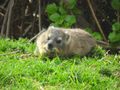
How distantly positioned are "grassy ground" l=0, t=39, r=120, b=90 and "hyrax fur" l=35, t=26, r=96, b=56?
0.20 meters

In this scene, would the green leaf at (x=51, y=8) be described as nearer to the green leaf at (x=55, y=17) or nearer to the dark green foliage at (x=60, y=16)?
the dark green foliage at (x=60, y=16)

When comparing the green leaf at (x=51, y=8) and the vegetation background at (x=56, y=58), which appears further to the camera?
the green leaf at (x=51, y=8)

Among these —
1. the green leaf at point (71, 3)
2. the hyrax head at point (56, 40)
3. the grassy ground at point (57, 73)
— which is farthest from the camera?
the green leaf at point (71, 3)

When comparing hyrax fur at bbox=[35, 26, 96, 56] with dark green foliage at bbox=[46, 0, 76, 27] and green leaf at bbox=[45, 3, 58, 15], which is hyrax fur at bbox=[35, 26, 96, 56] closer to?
dark green foliage at bbox=[46, 0, 76, 27]

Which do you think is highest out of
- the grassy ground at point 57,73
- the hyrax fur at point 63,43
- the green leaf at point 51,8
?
the green leaf at point 51,8

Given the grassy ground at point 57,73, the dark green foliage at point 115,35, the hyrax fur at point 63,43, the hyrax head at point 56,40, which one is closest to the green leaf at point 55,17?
the hyrax fur at point 63,43

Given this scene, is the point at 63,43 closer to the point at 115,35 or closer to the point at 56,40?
the point at 56,40

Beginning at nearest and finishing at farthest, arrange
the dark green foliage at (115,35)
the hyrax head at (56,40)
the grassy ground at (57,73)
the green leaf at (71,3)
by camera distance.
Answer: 1. the grassy ground at (57,73)
2. the hyrax head at (56,40)
3. the dark green foliage at (115,35)
4. the green leaf at (71,3)

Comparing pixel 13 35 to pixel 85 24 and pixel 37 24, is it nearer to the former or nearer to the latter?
pixel 37 24

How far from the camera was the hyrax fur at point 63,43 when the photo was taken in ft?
24.1

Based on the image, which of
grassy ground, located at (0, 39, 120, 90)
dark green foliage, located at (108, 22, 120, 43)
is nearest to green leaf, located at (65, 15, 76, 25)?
dark green foliage, located at (108, 22, 120, 43)

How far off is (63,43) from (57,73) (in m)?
1.47

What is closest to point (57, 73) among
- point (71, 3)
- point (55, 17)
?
point (55, 17)

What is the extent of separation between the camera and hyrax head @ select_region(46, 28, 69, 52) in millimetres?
7293
